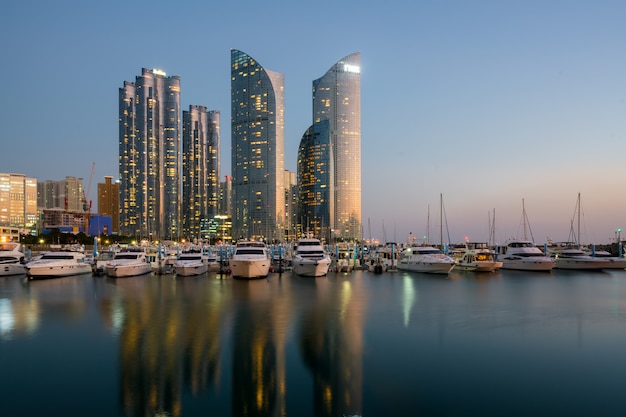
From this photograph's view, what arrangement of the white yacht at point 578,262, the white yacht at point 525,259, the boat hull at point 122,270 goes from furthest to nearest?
the white yacht at point 578,262 < the white yacht at point 525,259 < the boat hull at point 122,270

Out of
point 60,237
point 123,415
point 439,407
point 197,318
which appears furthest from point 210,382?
point 60,237

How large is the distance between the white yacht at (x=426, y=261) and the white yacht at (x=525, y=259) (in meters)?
12.6

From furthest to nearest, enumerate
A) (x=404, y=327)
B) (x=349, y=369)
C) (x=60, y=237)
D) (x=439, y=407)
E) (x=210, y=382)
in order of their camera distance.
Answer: (x=60, y=237) < (x=404, y=327) < (x=349, y=369) < (x=210, y=382) < (x=439, y=407)

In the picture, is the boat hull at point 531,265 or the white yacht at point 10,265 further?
the boat hull at point 531,265

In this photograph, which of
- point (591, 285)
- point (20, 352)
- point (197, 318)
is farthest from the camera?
point (591, 285)

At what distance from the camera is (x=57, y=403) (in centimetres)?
1297

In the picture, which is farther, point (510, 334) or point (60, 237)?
point (60, 237)

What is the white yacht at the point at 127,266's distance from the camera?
52969 mm

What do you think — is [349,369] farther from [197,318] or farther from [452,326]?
[197,318]

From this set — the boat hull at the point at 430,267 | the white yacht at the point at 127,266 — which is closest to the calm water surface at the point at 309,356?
the white yacht at the point at 127,266

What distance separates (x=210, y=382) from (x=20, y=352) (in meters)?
9.84

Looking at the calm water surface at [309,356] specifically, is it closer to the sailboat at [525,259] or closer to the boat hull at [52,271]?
the boat hull at [52,271]

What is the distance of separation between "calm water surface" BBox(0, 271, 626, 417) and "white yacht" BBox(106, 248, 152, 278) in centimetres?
1639

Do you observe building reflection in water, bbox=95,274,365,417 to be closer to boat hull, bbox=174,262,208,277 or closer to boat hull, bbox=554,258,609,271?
boat hull, bbox=174,262,208,277
